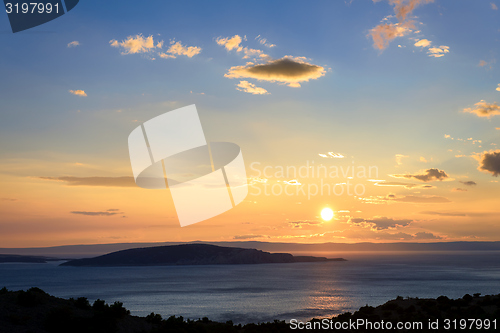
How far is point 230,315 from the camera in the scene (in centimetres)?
8031

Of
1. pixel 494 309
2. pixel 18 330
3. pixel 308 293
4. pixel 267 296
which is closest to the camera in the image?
pixel 18 330

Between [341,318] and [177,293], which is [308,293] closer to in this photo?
[177,293]

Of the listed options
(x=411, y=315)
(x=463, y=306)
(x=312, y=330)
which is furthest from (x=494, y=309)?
(x=312, y=330)

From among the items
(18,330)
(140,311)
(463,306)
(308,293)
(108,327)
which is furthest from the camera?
(308,293)

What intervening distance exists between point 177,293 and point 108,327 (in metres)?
112

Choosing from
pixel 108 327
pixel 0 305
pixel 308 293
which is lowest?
pixel 308 293

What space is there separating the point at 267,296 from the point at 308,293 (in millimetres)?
17173

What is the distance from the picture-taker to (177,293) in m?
129

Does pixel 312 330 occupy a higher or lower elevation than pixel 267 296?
higher

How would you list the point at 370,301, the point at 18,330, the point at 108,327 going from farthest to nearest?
1. the point at 370,301
2. the point at 108,327
3. the point at 18,330

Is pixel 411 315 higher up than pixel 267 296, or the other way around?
pixel 411 315

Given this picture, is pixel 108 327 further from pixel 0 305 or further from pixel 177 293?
pixel 177 293

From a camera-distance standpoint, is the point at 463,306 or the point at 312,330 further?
the point at 463,306

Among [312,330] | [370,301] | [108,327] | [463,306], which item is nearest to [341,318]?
[312,330]
